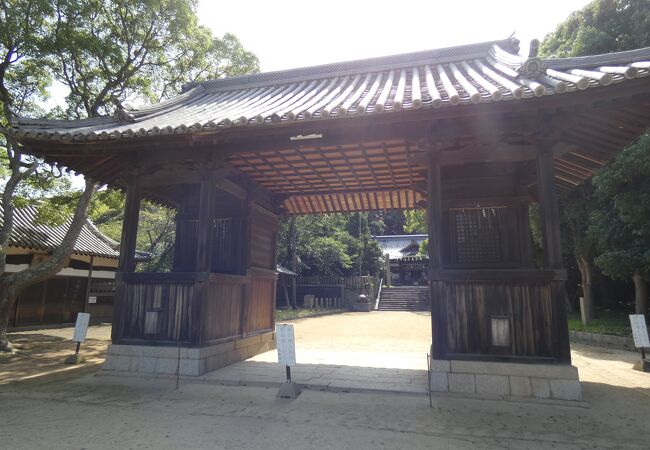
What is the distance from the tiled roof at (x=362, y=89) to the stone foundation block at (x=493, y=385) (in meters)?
4.10

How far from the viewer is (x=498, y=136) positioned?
6176 mm

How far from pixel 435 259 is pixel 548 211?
1903 mm

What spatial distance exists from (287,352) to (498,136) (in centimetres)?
493

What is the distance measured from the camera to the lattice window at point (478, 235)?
7.72m

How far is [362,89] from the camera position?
324 inches

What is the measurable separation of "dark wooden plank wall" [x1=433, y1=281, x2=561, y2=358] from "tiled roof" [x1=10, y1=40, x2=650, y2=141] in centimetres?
285

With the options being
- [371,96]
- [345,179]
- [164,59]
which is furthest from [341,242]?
[371,96]

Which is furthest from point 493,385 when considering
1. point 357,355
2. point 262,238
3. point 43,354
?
point 43,354

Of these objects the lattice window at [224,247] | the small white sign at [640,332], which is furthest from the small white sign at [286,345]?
the small white sign at [640,332]

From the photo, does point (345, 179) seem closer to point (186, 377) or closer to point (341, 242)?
point (186, 377)

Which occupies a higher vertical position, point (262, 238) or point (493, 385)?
point (262, 238)

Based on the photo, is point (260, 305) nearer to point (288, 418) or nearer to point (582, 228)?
point (288, 418)

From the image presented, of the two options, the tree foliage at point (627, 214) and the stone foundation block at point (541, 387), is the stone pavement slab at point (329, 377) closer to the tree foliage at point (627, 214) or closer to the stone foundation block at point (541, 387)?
the stone foundation block at point (541, 387)

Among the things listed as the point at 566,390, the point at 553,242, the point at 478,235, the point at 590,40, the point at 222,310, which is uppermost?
the point at 590,40
